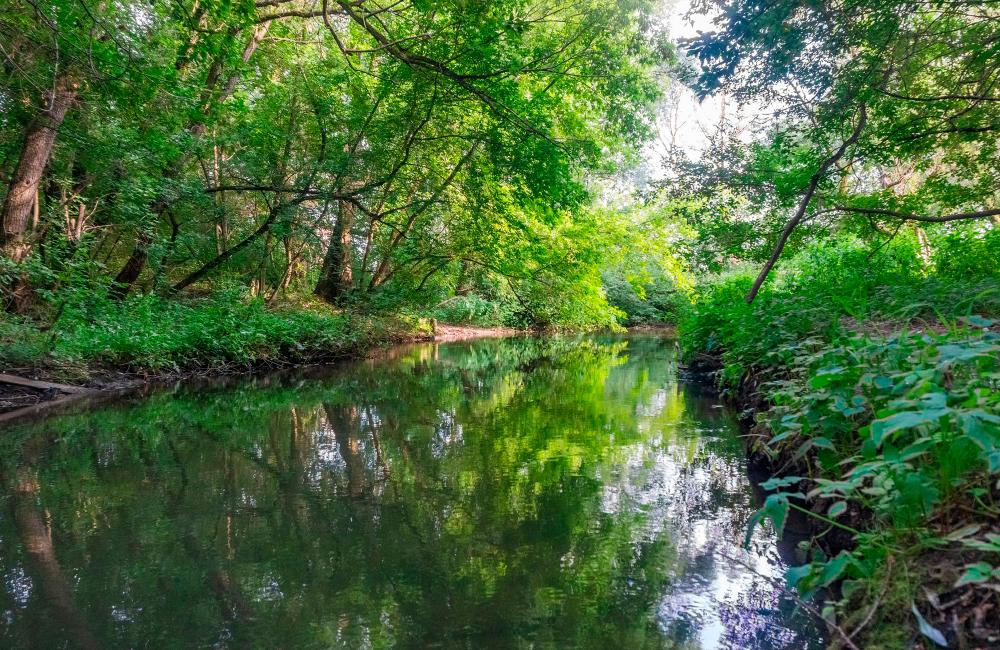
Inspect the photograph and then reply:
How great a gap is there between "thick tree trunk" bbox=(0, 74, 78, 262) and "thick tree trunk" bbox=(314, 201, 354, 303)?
665 centimetres

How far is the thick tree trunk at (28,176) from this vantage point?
26.5 feet

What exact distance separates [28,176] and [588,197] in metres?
8.30

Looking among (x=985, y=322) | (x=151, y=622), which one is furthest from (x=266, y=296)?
(x=985, y=322)

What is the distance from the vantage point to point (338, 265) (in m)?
15.7

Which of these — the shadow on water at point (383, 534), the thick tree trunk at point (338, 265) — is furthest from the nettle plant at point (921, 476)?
the thick tree trunk at point (338, 265)

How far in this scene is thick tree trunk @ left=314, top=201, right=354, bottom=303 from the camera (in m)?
15.1

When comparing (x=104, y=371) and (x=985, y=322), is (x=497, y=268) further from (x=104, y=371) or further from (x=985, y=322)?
(x=985, y=322)

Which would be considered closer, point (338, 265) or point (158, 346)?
point (158, 346)

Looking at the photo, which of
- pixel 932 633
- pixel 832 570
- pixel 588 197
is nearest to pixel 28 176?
pixel 588 197

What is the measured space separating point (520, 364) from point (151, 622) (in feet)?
33.6

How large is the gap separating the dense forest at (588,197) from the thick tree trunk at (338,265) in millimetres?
100

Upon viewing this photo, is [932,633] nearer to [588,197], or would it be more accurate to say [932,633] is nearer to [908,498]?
[908,498]

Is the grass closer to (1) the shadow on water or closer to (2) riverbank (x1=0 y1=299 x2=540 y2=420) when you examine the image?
(2) riverbank (x1=0 y1=299 x2=540 y2=420)

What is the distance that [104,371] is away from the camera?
8094 mm
